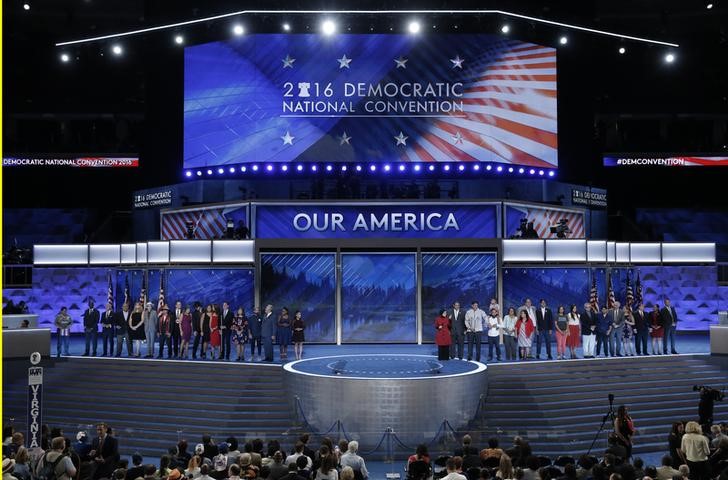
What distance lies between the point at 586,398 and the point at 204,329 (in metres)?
10.3

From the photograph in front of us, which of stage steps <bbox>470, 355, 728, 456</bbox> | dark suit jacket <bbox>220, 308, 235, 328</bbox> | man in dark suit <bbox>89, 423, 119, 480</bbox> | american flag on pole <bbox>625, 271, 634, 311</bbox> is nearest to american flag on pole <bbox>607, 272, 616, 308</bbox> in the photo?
american flag on pole <bbox>625, 271, 634, 311</bbox>

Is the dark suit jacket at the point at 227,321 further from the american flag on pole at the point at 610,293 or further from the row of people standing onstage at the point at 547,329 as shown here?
the american flag on pole at the point at 610,293

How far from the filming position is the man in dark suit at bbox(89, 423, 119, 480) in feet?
40.6

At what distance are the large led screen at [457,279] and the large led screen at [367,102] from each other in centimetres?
407

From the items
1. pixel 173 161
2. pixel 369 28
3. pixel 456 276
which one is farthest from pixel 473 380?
pixel 173 161

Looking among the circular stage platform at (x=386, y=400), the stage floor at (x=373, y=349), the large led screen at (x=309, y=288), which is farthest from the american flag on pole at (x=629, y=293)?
the large led screen at (x=309, y=288)

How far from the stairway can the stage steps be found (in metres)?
5.04

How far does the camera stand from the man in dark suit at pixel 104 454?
12.4 m

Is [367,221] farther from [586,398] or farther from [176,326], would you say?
[586,398]

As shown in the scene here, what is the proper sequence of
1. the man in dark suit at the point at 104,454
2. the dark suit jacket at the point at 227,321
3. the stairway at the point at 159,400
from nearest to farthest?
the man in dark suit at the point at 104,454
the stairway at the point at 159,400
the dark suit jacket at the point at 227,321

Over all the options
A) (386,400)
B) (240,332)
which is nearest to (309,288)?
(240,332)

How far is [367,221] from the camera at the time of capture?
87.8 feet

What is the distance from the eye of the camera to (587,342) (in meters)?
22.2

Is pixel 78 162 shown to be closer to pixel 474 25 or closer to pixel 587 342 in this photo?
pixel 474 25
